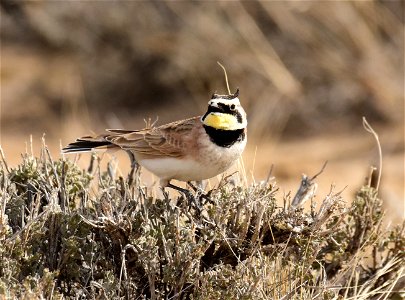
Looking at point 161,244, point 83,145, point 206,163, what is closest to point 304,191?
point 206,163

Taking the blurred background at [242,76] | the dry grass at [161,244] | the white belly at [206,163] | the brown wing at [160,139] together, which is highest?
the blurred background at [242,76]

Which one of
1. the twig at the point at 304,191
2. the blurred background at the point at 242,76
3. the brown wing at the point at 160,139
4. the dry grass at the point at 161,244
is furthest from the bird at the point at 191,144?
the blurred background at the point at 242,76

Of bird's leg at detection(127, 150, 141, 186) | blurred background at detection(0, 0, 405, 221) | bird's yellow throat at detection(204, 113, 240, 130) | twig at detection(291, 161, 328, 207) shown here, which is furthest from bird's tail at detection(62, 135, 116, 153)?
blurred background at detection(0, 0, 405, 221)

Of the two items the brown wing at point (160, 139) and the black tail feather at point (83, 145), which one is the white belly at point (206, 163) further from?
the black tail feather at point (83, 145)

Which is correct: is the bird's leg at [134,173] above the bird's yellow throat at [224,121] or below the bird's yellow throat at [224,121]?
below

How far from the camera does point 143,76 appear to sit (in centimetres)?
1101

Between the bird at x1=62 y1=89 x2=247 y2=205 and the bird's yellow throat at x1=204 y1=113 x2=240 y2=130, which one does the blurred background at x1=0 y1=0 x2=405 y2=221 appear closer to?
the bird at x1=62 y1=89 x2=247 y2=205

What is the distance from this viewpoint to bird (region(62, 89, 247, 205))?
14.3 ft

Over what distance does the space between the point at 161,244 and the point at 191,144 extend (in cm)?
72

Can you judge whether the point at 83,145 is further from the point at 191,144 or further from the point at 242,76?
the point at 242,76

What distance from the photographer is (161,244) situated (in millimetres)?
3898

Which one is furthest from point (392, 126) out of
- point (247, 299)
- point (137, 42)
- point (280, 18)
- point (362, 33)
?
point (247, 299)

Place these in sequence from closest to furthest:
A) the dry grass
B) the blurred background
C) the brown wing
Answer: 1. the dry grass
2. the brown wing
3. the blurred background

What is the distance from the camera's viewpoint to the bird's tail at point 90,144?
4.72 meters
